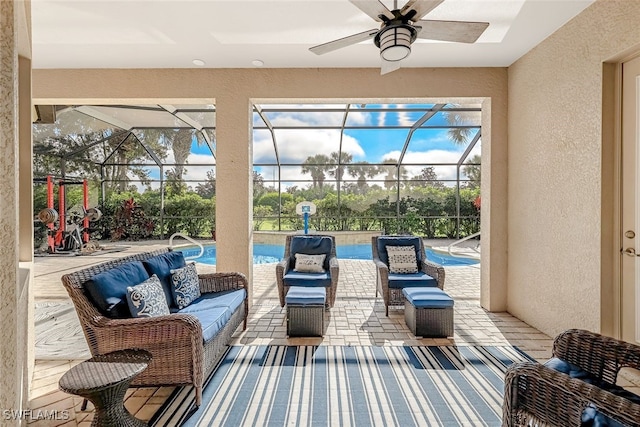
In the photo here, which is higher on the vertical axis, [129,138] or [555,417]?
[129,138]

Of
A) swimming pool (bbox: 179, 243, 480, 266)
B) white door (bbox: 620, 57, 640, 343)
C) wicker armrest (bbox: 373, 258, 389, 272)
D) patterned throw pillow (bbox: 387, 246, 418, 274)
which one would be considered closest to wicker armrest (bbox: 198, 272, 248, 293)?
wicker armrest (bbox: 373, 258, 389, 272)

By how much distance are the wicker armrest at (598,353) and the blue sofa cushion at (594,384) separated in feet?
0.13

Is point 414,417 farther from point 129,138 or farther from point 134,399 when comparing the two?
point 129,138

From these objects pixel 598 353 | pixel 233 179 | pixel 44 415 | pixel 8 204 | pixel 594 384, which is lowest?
pixel 44 415

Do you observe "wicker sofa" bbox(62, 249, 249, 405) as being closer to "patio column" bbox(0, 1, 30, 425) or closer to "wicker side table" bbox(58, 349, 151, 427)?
"wicker side table" bbox(58, 349, 151, 427)

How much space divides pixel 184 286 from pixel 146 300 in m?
0.66

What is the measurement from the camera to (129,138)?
36.2ft

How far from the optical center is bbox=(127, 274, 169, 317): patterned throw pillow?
231 centimetres

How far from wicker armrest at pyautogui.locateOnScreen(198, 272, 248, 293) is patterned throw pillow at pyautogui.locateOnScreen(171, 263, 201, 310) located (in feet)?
0.43

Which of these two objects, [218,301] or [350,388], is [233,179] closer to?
[218,301]

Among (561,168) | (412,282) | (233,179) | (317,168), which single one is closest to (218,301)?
(233,179)

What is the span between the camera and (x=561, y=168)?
3262mm

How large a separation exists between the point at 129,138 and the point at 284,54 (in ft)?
31.1

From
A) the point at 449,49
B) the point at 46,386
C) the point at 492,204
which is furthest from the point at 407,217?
the point at 46,386
